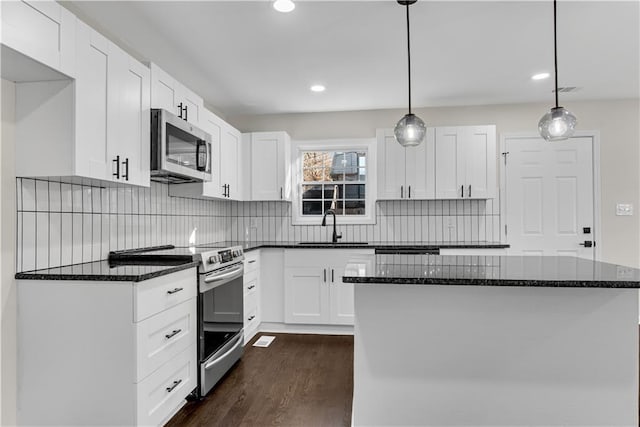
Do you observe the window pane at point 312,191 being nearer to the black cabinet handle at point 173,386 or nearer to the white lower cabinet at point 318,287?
the white lower cabinet at point 318,287

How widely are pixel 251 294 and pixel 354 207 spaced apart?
1.64 meters

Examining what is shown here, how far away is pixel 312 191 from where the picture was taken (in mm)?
4688

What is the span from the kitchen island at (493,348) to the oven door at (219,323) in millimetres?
1093

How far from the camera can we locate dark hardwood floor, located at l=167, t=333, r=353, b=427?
7.40 feet

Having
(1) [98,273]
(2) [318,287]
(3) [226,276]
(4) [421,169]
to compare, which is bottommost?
(2) [318,287]

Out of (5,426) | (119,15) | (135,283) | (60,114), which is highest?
(119,15)

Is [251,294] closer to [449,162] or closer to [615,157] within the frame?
[449,162]

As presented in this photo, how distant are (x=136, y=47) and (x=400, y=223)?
10.1 feet

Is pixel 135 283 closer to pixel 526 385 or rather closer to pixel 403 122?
pixel 403 122

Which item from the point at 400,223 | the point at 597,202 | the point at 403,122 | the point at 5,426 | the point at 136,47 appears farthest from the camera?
the point at 400,223

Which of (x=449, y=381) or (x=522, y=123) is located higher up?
(x=522, y=123)

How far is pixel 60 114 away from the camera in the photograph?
72.9 inches

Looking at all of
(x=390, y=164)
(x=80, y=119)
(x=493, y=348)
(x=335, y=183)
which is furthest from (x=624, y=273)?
(x=335, y=183)

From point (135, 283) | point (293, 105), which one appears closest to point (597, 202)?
point (293, 105)
